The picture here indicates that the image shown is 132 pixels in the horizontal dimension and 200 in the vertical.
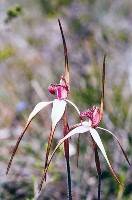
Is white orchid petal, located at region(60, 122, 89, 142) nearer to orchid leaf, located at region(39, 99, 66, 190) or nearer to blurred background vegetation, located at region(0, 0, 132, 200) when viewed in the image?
orchid leaf, located at region(39, 99, 66, 190)

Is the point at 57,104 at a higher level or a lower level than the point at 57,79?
lower

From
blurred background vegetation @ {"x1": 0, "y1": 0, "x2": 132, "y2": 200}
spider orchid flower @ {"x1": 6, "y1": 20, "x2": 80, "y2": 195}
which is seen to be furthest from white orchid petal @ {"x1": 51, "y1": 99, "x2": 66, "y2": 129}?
blurred background vegetation @ {"x1": 0, "y1": 0, "x2": 132, "y2": 200}

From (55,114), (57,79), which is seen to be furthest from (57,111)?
(57,79)

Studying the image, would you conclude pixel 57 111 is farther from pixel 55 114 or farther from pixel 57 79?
pixel 57 79

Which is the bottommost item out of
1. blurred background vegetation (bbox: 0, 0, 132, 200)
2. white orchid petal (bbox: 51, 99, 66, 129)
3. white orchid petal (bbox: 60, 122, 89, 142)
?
white orchid petal (bbox: 60, 122, 89, 142)

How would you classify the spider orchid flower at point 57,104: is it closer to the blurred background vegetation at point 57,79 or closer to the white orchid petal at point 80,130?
the white orchid petal at point 80,130

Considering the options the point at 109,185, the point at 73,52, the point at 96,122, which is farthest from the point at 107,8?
the point at 96,122
